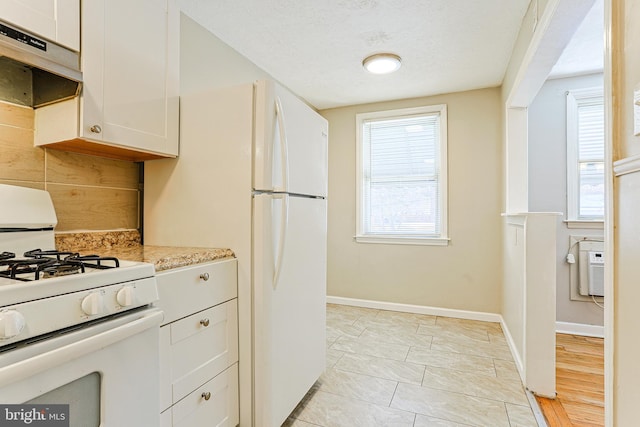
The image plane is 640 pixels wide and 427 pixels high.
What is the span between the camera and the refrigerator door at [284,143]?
1498 mm

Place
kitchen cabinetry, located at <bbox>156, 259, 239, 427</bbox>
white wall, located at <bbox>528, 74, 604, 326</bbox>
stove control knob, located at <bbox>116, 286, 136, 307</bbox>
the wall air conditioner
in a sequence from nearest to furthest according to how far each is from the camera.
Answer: stove control knob, located at <bbox>116, 286, 136, 307</bbox>
kitchen cabinetry, located at <bbox>156, 259, 239, 427</bbox>
the wall air conditioner
white wall, located at <bbox>528, 74, 604, 326</bbox>

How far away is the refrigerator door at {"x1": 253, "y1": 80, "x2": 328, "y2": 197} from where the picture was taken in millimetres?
1498

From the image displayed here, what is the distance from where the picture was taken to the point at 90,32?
1284 millimetres

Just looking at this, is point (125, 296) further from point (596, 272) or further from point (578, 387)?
point (596, 272)

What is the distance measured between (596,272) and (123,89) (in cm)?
393

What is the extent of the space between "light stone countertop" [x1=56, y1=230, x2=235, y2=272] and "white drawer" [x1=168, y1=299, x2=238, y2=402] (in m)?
0.23

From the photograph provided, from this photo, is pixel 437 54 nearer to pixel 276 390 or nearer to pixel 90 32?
pixel 90 32

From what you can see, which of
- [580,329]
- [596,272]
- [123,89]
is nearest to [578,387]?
[580,329]

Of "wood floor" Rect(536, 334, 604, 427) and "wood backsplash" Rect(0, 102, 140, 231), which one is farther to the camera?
"wood floor" Rect(536, 334, 604, 427)

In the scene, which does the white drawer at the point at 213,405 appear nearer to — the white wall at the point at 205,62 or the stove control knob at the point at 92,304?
the stove control knob at the point at 92,304

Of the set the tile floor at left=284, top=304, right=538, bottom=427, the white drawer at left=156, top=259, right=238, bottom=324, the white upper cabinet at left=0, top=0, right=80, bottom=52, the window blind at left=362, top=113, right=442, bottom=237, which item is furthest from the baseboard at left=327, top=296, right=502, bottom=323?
the white upper cabinet at left=0, top=0, right=80, bottom=52

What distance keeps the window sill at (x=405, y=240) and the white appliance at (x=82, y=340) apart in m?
3.06

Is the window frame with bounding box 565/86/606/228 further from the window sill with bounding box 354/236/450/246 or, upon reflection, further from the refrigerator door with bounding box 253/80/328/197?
the refrigerator door with bounding box 253/80/328/197

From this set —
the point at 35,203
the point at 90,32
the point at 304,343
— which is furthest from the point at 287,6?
the point at 304,343
